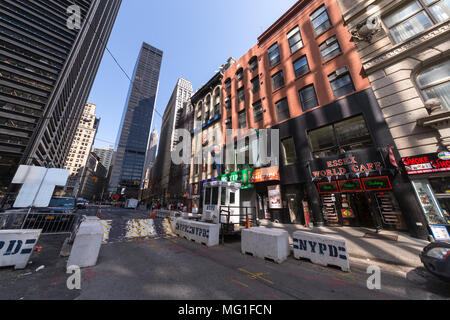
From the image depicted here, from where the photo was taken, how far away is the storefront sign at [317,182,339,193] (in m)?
10.6

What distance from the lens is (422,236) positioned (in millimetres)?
7371

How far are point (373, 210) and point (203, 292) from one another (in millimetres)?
10949

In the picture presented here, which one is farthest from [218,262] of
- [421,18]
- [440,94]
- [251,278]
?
[421,18]

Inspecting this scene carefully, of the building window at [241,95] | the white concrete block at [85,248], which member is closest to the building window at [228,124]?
the building window at [241,95]

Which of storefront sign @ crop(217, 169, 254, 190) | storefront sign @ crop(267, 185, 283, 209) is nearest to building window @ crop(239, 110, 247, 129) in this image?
storefront sign @ crop(217, 169, 254, 190)

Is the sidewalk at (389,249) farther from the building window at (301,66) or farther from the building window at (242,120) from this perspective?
the building window at (242,120)

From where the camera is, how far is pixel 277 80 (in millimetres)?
16609

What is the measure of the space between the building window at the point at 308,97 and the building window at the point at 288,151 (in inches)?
121

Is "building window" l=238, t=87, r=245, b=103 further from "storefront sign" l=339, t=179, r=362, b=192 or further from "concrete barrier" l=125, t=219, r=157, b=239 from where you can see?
"concrete barrier" l=125, t=219, r=157, b=239

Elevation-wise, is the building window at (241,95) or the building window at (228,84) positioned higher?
the building window at (228,84)

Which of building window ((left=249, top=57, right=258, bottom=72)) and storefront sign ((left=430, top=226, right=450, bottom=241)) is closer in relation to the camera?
storefront sign ((left=430, top=226, right=450, bottom=241))

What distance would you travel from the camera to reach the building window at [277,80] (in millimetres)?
16216

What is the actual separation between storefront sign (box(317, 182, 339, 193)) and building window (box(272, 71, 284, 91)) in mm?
10625

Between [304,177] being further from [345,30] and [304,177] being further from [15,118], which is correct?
[15,118]
